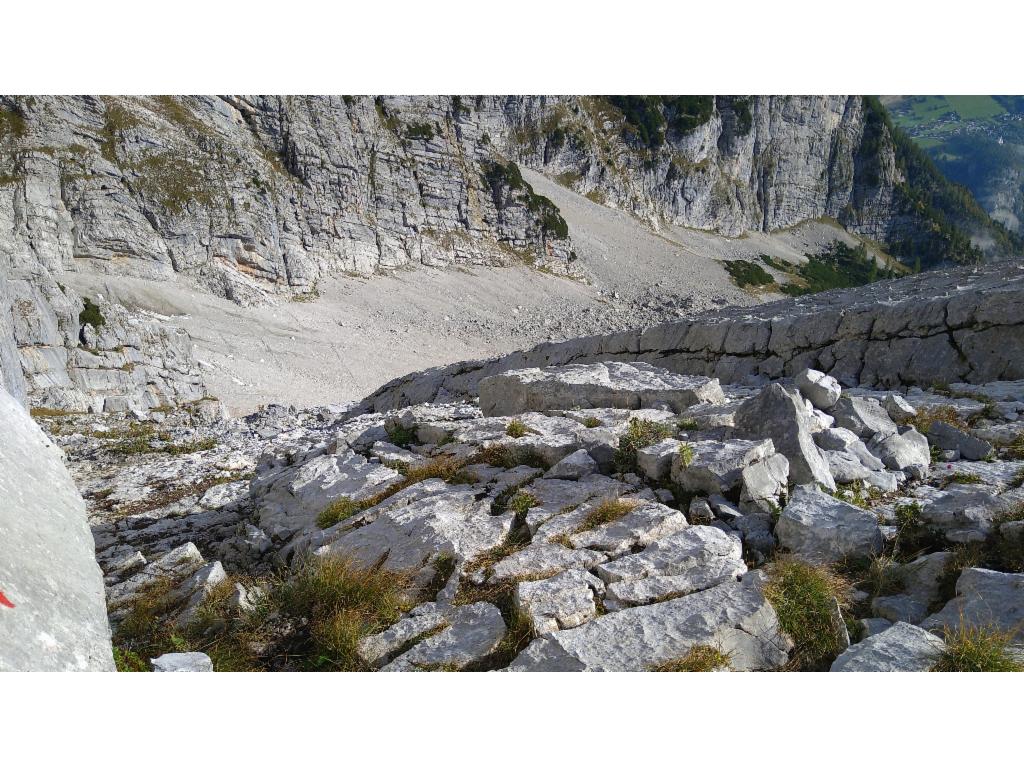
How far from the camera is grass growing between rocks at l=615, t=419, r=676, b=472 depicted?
757 centimetres

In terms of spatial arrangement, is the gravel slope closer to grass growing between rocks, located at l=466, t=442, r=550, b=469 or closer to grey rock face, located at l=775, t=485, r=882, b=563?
grass growing between rocks, located at l=466, t=442, r=550, b=469

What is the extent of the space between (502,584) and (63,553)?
12.2 feet

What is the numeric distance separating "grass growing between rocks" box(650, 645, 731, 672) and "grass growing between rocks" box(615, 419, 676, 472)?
3.13 meters

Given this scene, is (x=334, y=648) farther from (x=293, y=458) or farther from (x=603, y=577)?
(x=293, y=458)

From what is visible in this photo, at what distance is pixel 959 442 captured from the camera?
808cm

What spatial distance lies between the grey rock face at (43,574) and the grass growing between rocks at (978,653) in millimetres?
6126

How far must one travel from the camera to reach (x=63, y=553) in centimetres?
471

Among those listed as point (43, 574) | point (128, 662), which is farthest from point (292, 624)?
point (43, 574)

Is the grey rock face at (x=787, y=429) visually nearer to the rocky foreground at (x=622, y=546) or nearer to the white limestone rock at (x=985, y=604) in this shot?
the rocky foreground at (x=622, y=546)

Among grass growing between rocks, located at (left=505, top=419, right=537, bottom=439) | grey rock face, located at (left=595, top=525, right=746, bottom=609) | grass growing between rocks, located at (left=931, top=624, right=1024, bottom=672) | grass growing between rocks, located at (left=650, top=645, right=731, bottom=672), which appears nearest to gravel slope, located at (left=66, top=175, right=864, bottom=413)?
grass growing between rocks, located at (left=505, top=419, right=537, bottom=439)

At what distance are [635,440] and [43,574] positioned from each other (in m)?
6.28

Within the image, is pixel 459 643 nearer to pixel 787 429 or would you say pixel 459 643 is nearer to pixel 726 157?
pixel 787 429

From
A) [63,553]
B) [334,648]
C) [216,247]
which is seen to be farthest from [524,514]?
[216,247]

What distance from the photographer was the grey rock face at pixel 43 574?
3746mm
